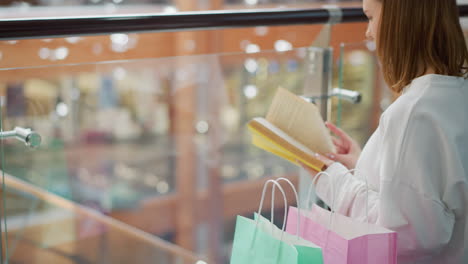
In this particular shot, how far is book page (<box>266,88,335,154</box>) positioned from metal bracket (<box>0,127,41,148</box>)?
1.86 feet

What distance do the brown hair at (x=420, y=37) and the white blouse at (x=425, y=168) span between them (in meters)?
0.03

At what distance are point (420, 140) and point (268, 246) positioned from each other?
0.35 metres

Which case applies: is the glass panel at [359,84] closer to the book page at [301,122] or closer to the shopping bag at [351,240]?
the book page at [301,122]

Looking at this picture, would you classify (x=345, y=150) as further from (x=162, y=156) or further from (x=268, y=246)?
(x=162, y=156)

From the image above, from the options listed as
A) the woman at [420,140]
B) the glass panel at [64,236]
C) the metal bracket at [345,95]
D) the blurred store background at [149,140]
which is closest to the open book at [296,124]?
the woman at [420,140]

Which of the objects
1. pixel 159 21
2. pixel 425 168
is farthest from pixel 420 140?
pixel 159 21

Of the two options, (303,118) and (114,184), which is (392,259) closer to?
(303,118)

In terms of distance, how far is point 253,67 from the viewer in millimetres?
2049

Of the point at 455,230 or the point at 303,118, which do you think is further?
the point at 303,118

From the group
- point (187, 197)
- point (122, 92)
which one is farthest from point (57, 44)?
point (187, 197)

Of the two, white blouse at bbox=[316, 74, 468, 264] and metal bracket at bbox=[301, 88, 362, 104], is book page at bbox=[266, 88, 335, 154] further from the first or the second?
metal bracket at bbox=[301, 88, 362, 104]

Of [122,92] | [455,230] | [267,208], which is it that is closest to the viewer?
[455,230]

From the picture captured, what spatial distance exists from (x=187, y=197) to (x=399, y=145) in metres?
4.03

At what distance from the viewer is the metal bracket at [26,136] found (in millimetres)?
1359
